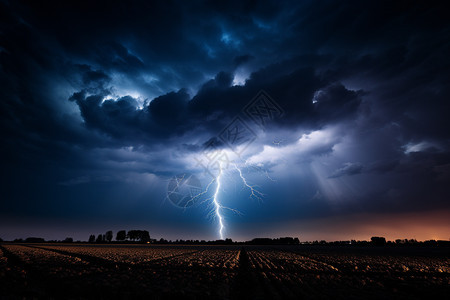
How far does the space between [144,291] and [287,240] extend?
167m

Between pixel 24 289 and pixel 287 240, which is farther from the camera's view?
pixel 287 240

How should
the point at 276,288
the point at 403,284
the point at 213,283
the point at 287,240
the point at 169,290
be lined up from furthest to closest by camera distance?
the point at 287,240 < the point at 403,284 < the point at 213,283 < the point at 276,288 < the point at 169,290

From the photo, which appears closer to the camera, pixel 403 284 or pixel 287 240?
pixel 403 284

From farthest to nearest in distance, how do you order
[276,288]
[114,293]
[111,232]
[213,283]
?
[111,232] < [213,283] < [276,288] < [114,293]

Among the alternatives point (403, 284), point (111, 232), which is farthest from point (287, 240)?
point (403, 284)

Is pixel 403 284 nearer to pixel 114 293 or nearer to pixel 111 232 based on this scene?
pixel 114 293

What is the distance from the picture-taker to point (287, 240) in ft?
499

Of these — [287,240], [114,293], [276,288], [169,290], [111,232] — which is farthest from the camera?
[111,232]

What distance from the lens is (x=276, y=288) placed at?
328 inches

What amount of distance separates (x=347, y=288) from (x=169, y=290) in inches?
306

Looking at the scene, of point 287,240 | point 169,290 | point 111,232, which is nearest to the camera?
point 169,290

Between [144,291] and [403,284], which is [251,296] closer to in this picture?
[144,291]

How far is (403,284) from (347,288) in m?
3.70

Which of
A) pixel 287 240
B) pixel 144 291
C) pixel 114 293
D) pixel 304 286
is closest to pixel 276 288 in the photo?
pixel 304 286
